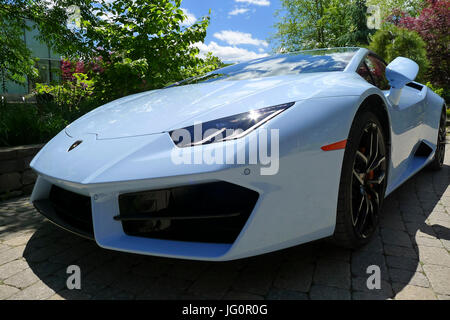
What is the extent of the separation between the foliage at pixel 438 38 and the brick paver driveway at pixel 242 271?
11.0 metres

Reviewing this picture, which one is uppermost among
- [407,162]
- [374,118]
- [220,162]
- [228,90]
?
[228,90]

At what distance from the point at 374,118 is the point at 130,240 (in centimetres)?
142

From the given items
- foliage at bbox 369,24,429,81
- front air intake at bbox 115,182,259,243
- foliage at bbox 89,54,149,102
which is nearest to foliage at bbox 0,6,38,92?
foliage at bbox 89,54,149,102

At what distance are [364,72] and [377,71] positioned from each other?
1.15ft

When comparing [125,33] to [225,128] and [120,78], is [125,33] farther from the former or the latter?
[225,128]

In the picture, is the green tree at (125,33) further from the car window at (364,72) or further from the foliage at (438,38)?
the foliage at (438,38)

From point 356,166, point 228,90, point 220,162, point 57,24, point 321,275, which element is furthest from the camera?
point 57,24

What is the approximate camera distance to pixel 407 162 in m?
2.60

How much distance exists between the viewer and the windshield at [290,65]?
2246 mm

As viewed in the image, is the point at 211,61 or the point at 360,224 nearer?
the point at 360,224

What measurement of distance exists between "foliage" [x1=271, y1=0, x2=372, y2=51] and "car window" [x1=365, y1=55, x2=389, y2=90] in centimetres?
1984

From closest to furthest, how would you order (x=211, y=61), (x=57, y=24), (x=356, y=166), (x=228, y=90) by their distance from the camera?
(x=356, y=166)
(x=228, y=90)
(x=57, y=24)
(x=211, y=61)
